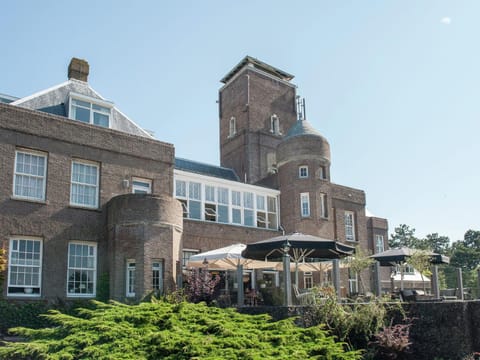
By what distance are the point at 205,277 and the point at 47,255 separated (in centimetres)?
597

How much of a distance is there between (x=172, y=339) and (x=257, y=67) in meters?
29.7

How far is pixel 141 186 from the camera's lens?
2148cm

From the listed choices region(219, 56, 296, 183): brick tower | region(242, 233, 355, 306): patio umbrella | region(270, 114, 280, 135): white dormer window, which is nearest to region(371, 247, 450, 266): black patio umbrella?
region(242, 233, 355, 306): patio umbrella

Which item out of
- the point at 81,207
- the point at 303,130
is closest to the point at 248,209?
the point at 303,130

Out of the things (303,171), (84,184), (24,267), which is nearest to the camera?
(24,267)

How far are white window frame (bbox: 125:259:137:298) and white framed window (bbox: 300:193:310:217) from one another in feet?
38.2

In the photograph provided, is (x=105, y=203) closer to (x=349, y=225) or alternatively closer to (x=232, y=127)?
(x=232, y=127)

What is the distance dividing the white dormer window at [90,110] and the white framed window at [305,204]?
1178 cm

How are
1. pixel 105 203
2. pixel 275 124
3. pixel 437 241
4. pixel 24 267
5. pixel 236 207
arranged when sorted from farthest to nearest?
pixel 437 241 → pixel 275 124 → pixel 236 207 → pixel 105 203 → pixel 24 267

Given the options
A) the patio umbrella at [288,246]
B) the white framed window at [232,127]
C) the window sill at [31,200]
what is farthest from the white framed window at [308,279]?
the window sill at [31,200]

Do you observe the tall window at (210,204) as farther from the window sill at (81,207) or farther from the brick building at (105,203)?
the window sill at (81,207)

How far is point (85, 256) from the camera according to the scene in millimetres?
19156

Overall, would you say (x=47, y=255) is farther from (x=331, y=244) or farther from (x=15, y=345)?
(x=331, y=244)

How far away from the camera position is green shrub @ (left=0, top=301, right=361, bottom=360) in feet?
27.4
